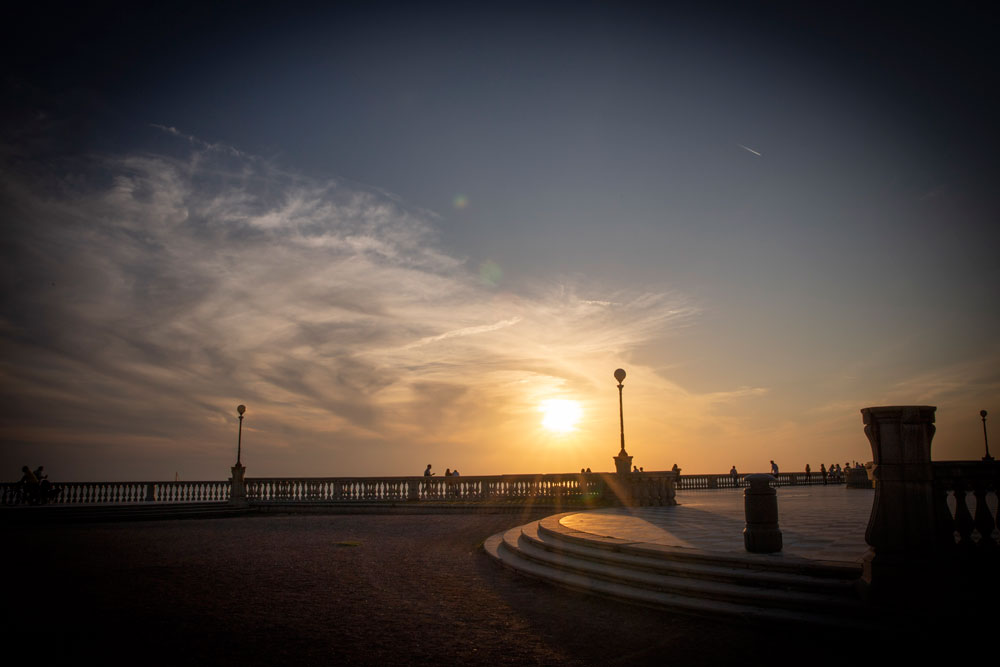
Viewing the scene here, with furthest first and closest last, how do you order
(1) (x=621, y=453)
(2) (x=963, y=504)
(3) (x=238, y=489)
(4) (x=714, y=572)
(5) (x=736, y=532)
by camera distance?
(3) (x=238, y=489) → (1) (x=621, y=453) → (5) (x=736, y=532) → (4) (x=714, y=572) → (2) (x=963, y=504)

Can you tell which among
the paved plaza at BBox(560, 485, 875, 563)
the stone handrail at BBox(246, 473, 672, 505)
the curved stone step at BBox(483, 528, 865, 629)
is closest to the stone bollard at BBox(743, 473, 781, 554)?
the paved plaza at BBox(560, 485, 875, 563)

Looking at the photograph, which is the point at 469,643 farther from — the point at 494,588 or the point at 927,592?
the point at 927,592

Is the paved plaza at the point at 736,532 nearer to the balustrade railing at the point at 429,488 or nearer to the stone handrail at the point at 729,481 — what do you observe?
the balustrade railing at the point at 429,488

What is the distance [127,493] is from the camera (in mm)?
33125

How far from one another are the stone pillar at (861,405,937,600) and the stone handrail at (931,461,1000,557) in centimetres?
13

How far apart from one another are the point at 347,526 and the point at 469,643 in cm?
1656

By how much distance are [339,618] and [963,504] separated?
7.64 m

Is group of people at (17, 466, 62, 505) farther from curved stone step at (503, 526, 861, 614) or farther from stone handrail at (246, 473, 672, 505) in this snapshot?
curved stone step at (503, 526, 861, 614)

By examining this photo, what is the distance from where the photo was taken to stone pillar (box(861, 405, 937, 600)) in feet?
22.2

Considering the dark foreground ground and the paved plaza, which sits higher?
the paved plaza

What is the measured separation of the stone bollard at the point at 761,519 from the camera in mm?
8938

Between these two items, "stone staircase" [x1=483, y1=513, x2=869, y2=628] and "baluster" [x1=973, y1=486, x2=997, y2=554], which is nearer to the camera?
"baluster" [x1=973, y1=486, x2=997, y2=554]

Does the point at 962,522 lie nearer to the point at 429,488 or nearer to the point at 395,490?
the point at 429,488

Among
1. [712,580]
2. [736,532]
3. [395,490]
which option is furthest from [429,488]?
[712,580]
